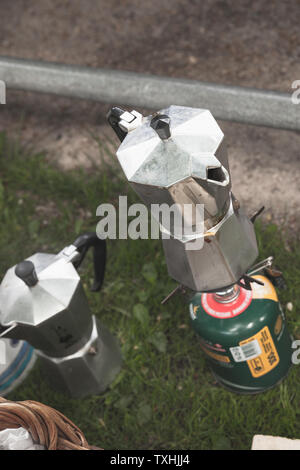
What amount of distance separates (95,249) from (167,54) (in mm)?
1334

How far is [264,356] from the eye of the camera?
1750 millimetres

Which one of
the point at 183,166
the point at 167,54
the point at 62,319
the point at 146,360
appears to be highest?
the point at 183,166

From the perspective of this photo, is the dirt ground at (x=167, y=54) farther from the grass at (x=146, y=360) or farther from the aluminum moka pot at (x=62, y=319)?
the aluminum moka pot at (x=62, y=319)

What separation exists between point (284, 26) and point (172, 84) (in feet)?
2.74

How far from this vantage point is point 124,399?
6.47 ft

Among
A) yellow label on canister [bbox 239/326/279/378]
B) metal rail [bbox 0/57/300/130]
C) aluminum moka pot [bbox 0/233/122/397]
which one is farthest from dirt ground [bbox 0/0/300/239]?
aluminum moka pot [bbox 0/233/122/397]

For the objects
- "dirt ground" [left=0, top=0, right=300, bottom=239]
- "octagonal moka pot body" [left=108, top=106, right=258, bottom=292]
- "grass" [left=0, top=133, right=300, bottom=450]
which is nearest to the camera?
"octagonal moka pot body" [left=108, top=106, right=258, bottom=292]

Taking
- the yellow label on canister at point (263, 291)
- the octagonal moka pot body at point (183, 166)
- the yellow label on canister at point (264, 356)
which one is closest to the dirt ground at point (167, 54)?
the yellow label on canister at point (263, 291)

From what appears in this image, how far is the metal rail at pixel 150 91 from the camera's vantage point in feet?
6.95

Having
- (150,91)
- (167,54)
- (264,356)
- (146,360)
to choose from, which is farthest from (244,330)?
(167,54)

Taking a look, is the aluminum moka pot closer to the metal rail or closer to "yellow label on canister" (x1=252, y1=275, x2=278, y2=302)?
"yellow label on canister" (x1=252, y1=275, x2=278, y2=302)

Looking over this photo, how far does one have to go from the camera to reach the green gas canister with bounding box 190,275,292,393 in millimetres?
1688

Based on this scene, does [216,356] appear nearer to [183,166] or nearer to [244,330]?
[244,330]
